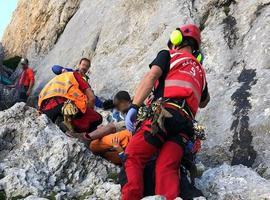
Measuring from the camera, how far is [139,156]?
681cm

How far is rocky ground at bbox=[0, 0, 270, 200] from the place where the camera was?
7.51 metres

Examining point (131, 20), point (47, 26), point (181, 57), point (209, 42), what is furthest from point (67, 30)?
point (181, 57)

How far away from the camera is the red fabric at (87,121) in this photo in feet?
33.2

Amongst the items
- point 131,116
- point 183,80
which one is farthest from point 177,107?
point 131,116

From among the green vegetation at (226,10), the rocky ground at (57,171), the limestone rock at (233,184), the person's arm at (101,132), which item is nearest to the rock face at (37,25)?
the green vegetation at (226,10)

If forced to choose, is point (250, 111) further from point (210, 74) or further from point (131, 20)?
point (131, 20)

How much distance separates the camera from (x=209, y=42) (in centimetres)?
1279

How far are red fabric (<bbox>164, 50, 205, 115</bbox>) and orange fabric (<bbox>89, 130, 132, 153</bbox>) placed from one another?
6.19 ft

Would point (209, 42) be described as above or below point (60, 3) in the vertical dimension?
below

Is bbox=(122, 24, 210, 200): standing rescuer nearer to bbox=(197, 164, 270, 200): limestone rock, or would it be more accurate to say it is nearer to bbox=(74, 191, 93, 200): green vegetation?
bbox=(197, 164, 270, 200): limestone rock

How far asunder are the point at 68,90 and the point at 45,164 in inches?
104

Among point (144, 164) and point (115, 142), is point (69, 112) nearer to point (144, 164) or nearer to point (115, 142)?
point (115, 142)

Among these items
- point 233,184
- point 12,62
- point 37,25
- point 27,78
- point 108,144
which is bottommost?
point 233,184

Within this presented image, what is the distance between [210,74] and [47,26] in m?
14.6
